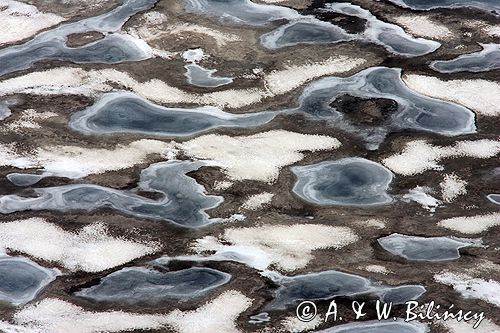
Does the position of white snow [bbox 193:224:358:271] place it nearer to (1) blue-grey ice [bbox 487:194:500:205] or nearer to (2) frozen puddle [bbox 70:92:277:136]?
(1) blue-grey ice [bbox 487:194:500:205]

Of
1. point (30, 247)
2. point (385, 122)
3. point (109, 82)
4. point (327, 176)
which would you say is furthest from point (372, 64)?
point (30, 247)

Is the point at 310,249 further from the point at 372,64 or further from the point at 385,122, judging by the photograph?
the point at 372,64

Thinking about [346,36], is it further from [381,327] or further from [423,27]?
[381,327]

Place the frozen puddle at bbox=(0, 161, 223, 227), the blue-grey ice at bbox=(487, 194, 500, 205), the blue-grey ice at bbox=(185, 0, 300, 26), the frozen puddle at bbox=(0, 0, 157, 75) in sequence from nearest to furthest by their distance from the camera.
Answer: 1. the frozen puddle at bbox=(0, 161, 223, 227)
2. the blue-grey ice at bbox=(487, 194, 500, 205)
3. the frozen puddle at bbox=(0, 0, 157, 75)
4. the blue-grey ice at bbox=(185, 0, 300, 26)

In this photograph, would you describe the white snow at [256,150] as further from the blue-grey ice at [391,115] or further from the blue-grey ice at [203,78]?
the blue-grey ice at [203,78]

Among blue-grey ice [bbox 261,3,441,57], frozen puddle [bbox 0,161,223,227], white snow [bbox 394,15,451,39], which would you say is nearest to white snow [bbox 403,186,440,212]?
frozen puddle [bbox 0,161,223,227]
